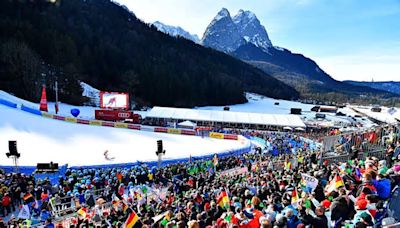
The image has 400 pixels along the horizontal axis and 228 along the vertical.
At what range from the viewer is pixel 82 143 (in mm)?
24984

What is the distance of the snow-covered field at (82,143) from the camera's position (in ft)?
67.6

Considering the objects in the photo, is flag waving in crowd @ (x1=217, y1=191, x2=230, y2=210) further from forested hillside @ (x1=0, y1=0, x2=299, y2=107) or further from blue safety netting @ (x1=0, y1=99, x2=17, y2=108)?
forested hillside @ (x1=0, y1=0, x2=299, y2=107)

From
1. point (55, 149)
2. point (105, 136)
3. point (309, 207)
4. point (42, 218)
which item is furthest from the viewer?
point (105, 136)

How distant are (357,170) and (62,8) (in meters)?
79.9

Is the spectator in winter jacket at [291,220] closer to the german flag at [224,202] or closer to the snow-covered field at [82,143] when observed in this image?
the german flag at [224,202]

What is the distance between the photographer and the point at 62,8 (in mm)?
74125

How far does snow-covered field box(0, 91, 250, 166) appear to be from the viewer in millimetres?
20609

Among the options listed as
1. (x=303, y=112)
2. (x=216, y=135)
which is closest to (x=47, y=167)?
(x=216, y=135)

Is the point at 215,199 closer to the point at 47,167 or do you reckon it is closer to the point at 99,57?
the point at 47,167

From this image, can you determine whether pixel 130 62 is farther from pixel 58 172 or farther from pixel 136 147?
pixel 58 172

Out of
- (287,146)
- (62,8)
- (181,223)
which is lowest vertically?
(287,146)

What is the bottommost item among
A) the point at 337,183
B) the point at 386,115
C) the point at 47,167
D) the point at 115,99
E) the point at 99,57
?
the point at 47,167

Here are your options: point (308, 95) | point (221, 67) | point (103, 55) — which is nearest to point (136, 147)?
point (103, 55)

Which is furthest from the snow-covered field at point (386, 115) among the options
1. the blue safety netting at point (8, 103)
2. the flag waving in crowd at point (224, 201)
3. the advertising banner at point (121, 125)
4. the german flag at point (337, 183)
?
the blue safety netting at point (8, 103)
